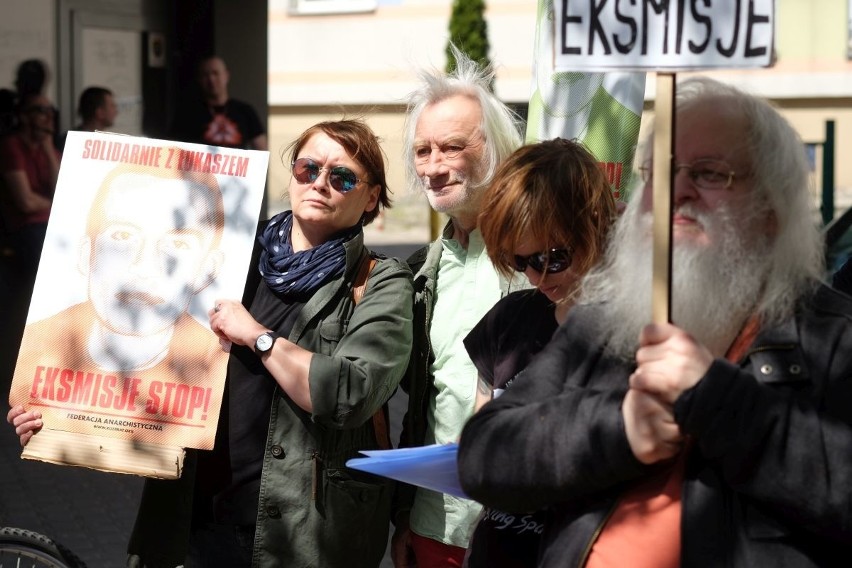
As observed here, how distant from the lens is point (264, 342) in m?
3.05

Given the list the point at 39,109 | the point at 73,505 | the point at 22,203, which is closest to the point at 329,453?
the point at 73,505

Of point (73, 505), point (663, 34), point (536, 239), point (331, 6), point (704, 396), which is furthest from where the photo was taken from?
point (331, 6)

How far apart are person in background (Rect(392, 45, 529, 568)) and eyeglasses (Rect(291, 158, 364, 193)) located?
0.73 feet

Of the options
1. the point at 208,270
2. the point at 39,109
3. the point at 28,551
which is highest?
the point at 39,109

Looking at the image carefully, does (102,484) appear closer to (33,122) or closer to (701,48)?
(33,122)

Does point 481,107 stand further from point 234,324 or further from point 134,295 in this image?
point 134,295

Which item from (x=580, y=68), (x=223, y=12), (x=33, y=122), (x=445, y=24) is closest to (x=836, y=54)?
(x=445, y=24)

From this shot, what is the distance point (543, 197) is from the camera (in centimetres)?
249

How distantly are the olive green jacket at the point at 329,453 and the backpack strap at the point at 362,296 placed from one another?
19 mm

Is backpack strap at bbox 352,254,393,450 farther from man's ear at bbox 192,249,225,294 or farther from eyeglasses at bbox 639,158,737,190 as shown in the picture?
eyeglasses at bbox 639,158,737,190

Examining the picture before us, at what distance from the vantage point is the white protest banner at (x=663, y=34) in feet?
6.44

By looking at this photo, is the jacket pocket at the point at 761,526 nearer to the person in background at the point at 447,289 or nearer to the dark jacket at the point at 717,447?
the dark jacket at the point at 717,447

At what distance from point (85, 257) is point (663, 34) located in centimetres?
185

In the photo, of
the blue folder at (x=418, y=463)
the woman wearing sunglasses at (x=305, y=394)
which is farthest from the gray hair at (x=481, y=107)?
the blue folder at (x=418, y=463)
